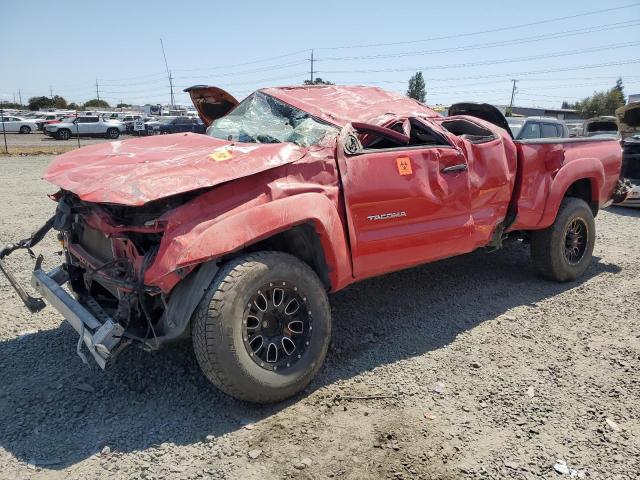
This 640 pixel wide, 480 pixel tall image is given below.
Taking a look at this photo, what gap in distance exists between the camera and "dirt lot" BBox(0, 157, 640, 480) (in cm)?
267

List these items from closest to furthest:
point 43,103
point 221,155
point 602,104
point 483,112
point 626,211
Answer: point 221,155 → point 483,112 → point 626,211 → point 602,104 → point 43,103

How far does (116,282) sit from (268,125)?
1.80m

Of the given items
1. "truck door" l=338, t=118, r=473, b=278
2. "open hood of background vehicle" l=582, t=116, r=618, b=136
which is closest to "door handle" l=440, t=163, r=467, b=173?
"truck door" l=338, t=118, r=473, b=278

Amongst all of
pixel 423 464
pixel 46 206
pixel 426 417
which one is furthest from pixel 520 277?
pixel 46 206

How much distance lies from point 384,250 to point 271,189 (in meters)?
1.02

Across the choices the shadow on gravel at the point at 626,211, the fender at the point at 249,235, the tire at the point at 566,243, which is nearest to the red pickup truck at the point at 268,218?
the fender at the point at 249,235

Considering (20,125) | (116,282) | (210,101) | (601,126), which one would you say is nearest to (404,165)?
(116,282)

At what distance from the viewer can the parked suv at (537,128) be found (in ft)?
28.1

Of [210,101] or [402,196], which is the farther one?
[210,101]

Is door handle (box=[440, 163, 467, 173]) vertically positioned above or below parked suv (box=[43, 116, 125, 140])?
above

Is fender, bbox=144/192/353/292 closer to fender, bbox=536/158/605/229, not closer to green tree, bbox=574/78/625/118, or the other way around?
fender, bbox=536/158/605/229

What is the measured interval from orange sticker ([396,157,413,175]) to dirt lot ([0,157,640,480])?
4.36ft

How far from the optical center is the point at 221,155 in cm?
318

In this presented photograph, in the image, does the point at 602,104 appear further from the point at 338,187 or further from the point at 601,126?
the point at 338,187
